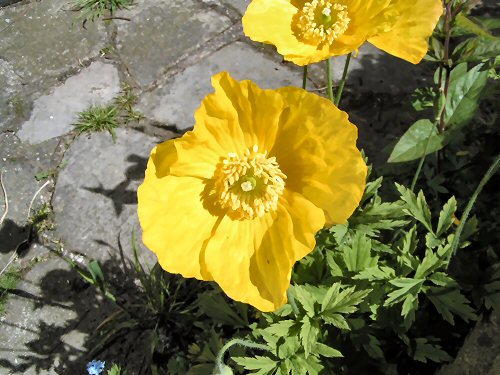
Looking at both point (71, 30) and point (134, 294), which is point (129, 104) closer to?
point (71, 30)

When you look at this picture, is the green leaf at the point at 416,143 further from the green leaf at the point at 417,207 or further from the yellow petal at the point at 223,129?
the yellow petal at the point at 223,129

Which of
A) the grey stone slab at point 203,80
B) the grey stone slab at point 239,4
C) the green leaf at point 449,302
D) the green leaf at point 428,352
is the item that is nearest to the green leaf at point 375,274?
the green leaf at point 449,302

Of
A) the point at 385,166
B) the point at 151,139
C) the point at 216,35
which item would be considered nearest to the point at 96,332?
the point at 151,139

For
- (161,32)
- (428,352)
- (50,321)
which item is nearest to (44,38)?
(161,32)

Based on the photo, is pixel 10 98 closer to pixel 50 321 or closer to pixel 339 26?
pixel 50 321

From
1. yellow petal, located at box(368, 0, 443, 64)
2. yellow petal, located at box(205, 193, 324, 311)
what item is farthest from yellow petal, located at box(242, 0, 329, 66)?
yellow petal, located at box(205, 193, 324, 311)

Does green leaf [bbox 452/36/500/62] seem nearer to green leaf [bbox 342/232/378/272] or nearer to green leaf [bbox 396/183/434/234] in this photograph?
green leaf [bbox 396/183/434/234]
